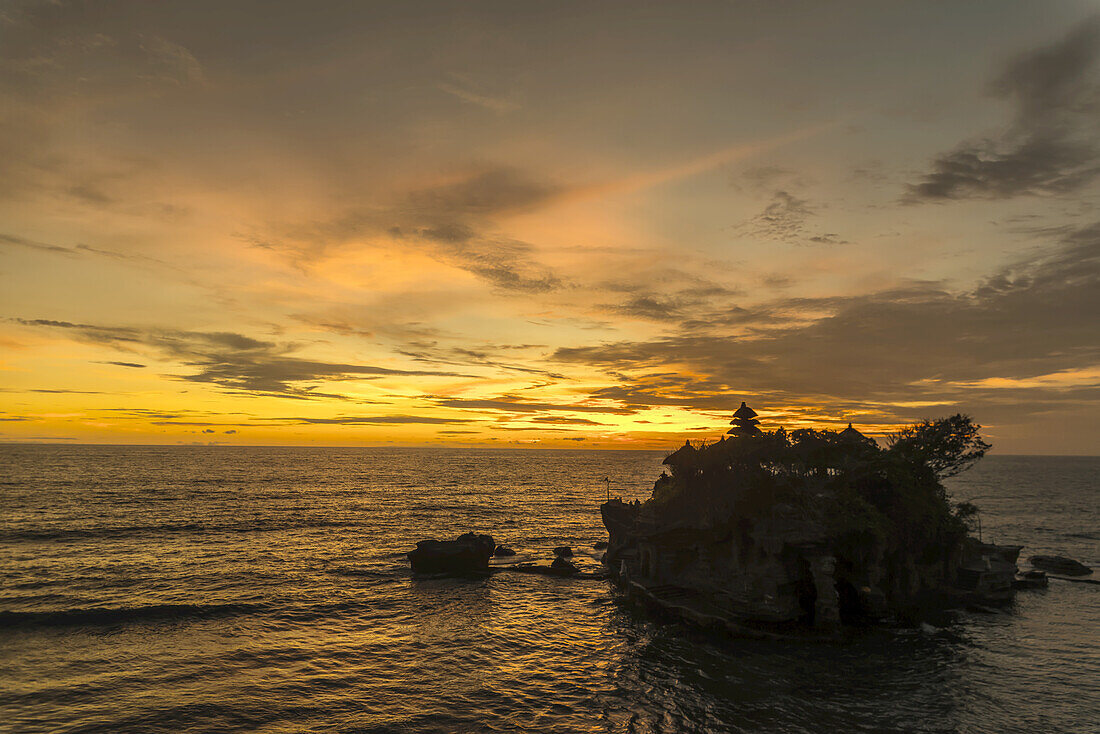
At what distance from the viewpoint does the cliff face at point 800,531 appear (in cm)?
4384

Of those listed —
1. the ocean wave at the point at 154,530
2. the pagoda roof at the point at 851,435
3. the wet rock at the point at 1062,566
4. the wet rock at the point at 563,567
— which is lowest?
the ocean wave at the point at 154,530

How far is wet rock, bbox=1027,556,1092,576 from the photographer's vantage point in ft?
208

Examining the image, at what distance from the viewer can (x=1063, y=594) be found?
A: 55250 mm

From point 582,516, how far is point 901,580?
72.2 m

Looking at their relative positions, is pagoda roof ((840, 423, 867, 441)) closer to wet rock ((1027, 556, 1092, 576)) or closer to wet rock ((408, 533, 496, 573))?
wet rock ((1027, 556, 1092, 576))

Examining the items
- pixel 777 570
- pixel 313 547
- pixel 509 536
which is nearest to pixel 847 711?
pixel 777 570

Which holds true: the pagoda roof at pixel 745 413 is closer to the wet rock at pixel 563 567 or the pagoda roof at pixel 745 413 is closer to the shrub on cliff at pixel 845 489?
the shrub on cliff at pixel 845 489

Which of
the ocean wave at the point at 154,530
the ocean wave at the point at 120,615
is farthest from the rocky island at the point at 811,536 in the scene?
the ocean wave at the point at 154,530

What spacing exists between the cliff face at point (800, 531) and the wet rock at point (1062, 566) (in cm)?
2356

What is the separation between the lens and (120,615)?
164ft

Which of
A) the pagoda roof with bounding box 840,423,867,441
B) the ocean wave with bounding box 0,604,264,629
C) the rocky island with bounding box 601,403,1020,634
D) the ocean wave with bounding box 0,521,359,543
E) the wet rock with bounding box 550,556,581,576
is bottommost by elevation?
the ocean wave with bounding box 0,604,264,629

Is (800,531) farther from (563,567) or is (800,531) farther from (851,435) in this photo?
(563,567)

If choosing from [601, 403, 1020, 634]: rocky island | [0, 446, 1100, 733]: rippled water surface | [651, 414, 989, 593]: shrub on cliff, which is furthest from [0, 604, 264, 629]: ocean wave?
[651, 414, 989, 593]: shrub on cliff

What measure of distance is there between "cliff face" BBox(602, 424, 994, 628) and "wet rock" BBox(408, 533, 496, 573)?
1961cm
